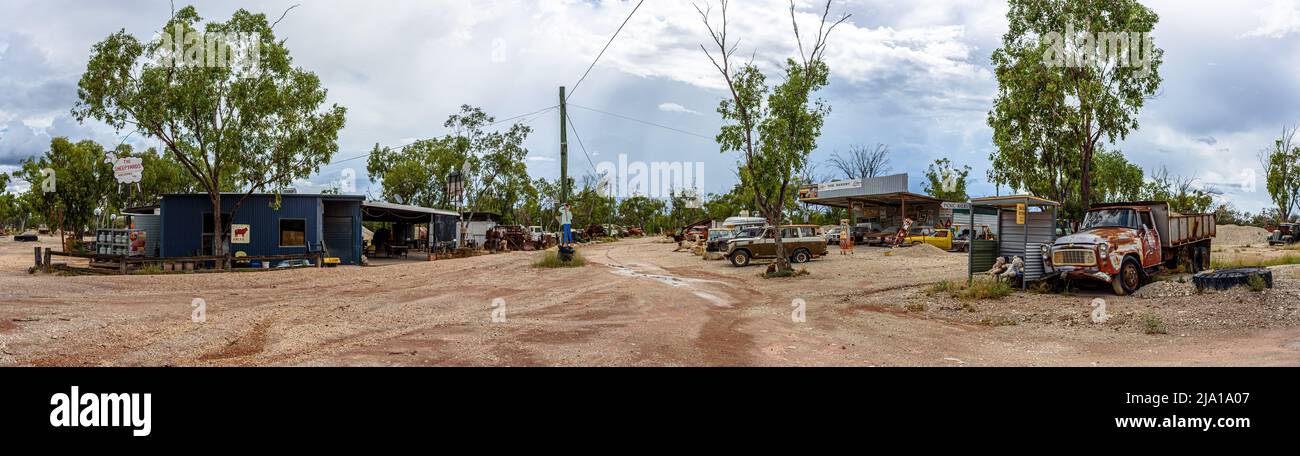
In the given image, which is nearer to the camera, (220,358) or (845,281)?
(220,358)

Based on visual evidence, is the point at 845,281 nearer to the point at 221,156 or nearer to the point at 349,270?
the point at 349,270

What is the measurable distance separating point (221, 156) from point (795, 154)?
69.6 ft

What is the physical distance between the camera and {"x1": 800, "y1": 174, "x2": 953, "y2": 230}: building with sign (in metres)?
45.9

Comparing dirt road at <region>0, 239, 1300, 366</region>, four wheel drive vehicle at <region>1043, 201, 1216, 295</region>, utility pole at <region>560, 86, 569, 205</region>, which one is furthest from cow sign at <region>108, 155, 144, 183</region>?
four wheel drive vehicle at <region>1043, 201, 1216, 295</region>

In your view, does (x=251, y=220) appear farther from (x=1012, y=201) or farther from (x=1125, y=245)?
(x=1125, y=245)

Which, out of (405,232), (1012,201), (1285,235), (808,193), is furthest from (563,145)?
(1285,235)

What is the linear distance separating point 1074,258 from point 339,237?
28.3m

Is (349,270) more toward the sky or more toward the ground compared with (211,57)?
more toward the ground

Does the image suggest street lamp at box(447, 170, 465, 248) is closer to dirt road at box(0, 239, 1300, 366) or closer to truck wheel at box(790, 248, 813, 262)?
truck wheel at box(790, 248, 813, 262)

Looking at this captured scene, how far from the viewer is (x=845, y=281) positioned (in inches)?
771

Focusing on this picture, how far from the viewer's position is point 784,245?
27.1 meters

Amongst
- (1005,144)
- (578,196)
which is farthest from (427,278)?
(578,196)

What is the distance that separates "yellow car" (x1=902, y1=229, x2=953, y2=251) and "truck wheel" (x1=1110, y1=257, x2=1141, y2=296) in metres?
22.5

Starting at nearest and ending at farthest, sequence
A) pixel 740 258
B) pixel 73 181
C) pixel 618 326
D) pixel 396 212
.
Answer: pixel 618 326, pixel 740 258, pixel 396 212, pixel 73 181
